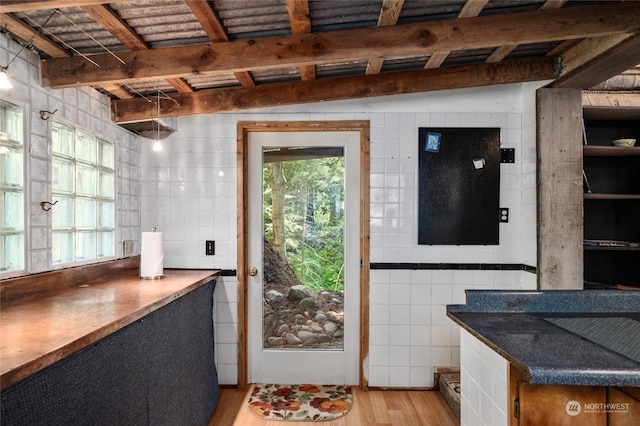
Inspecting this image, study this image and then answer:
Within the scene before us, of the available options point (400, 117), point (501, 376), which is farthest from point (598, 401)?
point (400, 117)

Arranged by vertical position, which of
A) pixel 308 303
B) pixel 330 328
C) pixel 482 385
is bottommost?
pixel 330 328

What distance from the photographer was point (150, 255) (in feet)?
8.14

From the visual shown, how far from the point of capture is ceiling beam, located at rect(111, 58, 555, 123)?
2.78m

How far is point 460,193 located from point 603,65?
3.85 ft

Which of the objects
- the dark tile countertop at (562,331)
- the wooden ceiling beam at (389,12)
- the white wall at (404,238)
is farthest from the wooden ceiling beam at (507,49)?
the dark tile countertop at (562,331)

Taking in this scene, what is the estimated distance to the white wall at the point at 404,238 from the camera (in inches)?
117

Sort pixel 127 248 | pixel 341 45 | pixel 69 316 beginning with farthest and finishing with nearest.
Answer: pixel 127 248 → pixel 341 45 → pixel 69 316

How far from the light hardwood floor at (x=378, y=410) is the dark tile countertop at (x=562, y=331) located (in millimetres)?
1227

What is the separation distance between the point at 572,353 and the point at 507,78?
86.4 inches

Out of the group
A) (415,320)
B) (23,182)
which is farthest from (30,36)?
(415,320)

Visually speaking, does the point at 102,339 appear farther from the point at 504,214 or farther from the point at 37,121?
the point at 504,214

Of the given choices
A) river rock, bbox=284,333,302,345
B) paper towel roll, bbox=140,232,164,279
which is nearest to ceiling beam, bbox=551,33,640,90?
river rock, bbox=284,333,302,345

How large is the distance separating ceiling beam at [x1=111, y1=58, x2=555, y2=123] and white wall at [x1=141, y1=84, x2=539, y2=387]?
19 centimetres

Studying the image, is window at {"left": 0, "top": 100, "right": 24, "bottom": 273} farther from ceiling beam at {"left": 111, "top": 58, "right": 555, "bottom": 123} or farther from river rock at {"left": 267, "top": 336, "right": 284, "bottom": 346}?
Answer: river rock at {"left": 267, "top": 336, "right": 284, "bottom": 346}
